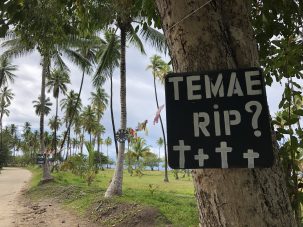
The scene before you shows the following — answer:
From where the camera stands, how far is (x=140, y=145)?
140 ft

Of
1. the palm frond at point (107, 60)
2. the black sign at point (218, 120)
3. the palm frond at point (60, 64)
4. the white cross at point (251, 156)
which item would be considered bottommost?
the white cross at point (251, 156)

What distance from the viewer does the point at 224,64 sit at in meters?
1.86

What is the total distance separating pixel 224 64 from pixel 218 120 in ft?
0.95

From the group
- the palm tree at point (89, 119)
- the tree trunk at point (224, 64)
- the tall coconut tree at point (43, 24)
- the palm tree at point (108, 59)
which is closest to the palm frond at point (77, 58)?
the palm tree at point (108, 59)

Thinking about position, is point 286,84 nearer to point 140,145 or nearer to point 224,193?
point 224,193

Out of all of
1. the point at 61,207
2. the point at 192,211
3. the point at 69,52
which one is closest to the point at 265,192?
the point at 192,211

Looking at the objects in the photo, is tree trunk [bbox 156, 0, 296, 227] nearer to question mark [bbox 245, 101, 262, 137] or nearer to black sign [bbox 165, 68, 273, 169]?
black sign [bbox 165, 68, 273, 169]

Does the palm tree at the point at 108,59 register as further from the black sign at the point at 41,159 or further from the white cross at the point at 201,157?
the white cross at the point at 201,157

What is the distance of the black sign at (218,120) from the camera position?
171cm

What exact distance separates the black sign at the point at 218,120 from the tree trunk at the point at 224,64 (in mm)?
74

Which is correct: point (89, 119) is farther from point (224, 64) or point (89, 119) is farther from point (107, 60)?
point (224, 64)

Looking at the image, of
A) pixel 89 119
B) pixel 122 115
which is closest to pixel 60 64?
pixel 122 115

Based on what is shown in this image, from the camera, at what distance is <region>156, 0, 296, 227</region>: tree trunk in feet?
5.63

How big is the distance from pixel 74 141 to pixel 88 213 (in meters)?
68.8
